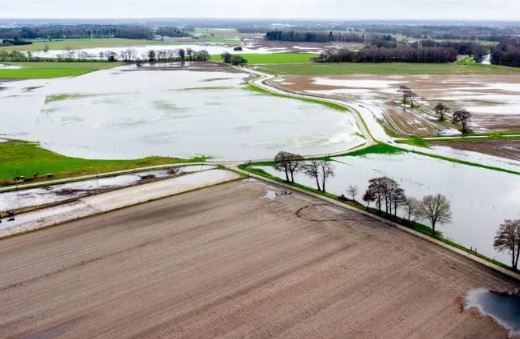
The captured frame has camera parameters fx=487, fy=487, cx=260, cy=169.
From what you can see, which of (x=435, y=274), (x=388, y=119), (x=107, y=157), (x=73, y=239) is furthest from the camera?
(x=388, y=119)

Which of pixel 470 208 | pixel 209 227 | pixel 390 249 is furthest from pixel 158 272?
pixel 470 208

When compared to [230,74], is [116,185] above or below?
below

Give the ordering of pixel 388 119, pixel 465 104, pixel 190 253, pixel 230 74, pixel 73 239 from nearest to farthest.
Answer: pixel 190 253
pixel 73 239
pixel 388 119
pixel 465 104
pixel 230 74

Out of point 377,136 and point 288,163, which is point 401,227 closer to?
point 288,163

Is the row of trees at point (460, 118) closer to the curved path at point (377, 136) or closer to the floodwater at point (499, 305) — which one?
the curved path at point (377, 136)

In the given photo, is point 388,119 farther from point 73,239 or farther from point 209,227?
point 73,239

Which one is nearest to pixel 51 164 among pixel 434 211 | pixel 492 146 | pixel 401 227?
pixel 401 227

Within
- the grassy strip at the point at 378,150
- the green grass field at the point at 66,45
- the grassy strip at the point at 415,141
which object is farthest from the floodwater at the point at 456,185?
the green grass field at the point at 66,45

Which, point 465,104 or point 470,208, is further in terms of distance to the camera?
point 465,104
